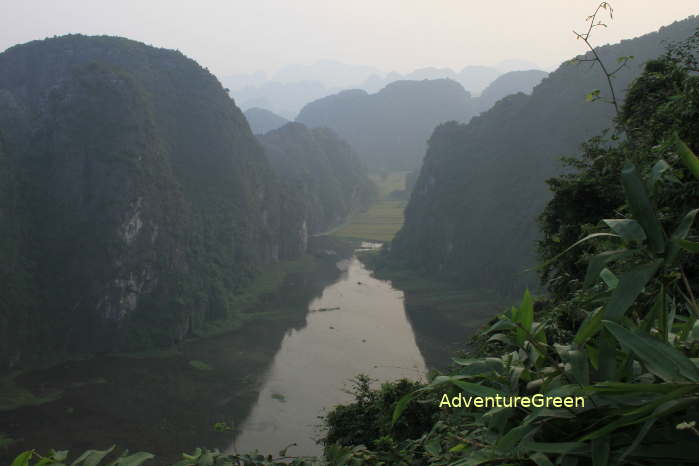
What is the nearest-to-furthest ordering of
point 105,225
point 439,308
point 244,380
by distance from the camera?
1. point 244,380
2. point 105,225
3. point 439,308

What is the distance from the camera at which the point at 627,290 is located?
4.21ft

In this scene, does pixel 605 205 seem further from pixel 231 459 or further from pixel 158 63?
pixel 158 63

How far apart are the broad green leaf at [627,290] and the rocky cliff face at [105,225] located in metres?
36.3

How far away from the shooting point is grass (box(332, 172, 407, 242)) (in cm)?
7335

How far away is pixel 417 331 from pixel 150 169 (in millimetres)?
27315

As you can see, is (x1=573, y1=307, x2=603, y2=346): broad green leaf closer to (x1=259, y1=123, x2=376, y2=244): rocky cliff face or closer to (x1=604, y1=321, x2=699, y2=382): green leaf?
(x1=604, y1=321, x2=699, y2=382): green leaf

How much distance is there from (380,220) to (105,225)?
49890mm

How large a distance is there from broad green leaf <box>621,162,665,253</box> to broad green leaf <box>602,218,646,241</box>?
0.06ft

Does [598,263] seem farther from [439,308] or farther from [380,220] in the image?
[380,220]

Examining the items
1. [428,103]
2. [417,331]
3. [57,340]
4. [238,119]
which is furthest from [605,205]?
[428,103]

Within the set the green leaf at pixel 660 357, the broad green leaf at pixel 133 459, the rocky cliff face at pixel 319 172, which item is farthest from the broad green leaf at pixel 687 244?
the rocky cliff face at pixel 319 172

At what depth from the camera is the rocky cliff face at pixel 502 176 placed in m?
53.9

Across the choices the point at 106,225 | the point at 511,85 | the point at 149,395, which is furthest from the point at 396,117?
the point at 149,395

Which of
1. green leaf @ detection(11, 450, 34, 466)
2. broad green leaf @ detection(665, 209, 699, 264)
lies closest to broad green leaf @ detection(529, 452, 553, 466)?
broad green leaf @ detection(665, 209, 699, 264)
